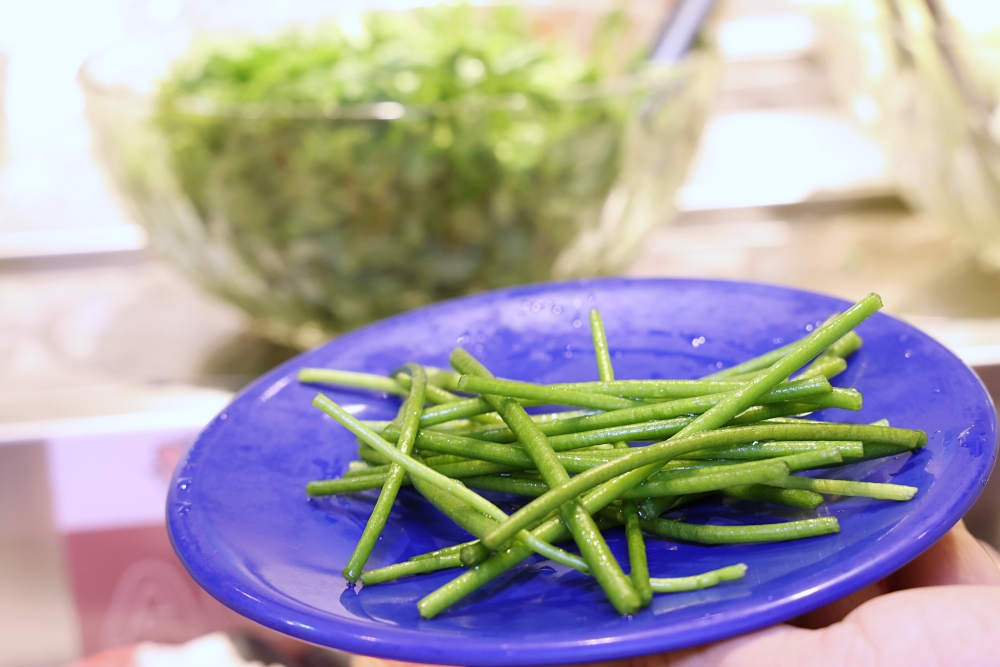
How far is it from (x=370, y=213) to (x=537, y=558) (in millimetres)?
635

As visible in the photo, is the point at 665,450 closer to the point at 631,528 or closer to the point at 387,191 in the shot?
the point at 631,528

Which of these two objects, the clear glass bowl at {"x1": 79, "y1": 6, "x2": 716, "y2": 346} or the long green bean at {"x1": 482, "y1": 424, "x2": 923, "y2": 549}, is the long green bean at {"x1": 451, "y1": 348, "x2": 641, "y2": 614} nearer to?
the long green bean at {"x1": 482, "y1": 424, "x2": 923, "y2": 549}

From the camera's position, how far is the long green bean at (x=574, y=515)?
1.95ft

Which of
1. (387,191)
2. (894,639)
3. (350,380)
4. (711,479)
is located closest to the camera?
(894,639)

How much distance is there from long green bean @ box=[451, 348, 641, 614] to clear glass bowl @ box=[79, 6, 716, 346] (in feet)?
1.29

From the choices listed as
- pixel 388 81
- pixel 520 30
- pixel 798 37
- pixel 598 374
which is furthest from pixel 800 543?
pixel 798 37

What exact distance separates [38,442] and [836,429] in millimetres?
1016

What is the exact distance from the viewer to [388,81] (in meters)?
1.26

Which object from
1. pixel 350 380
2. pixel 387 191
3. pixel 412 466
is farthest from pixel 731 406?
pixel 387 191

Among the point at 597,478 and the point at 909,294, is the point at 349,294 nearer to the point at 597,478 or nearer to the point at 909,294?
the point at 597,478

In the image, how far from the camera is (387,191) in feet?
3.94

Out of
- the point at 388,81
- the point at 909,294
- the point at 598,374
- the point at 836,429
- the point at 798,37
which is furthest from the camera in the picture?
the point at 798,37

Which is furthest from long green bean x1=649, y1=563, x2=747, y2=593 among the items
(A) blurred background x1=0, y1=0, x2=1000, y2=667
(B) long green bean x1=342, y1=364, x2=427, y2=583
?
(A) blurred background x1=0, y1=0, x2=1000, y2=667

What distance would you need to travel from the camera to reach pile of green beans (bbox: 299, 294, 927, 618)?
66 centimetres
